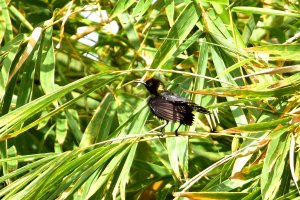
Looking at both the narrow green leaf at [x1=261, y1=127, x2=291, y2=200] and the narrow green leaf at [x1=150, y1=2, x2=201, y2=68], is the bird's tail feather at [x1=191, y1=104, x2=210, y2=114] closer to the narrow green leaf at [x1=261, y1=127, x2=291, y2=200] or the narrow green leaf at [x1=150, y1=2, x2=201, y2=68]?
the narrow green leaf at [x1=261, y1=127, x2=291, y2=200]

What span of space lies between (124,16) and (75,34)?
0.76 ft

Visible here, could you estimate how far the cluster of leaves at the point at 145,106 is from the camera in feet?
5.99

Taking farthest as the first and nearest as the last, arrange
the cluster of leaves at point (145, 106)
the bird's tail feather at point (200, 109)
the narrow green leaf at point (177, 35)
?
the narrow green leaf at point (177, 35)
the cluster of leaves at point (145, 106)
the bird's tail feather at point (200, 109)

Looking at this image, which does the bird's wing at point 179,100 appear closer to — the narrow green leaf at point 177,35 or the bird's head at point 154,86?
the bird's head at point 154,86

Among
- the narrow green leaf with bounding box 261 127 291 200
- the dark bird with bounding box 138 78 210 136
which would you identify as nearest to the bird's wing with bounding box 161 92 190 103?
the dark bird with bounding box 138 78 210 136

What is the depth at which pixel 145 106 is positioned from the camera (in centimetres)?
216

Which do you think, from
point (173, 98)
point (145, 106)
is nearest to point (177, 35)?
point (145, 106)

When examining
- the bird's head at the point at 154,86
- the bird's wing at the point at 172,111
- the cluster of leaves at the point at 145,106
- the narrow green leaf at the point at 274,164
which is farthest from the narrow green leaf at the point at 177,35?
the narrow green leaf at the point at 274,164

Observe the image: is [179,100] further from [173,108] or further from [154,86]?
[154,86]

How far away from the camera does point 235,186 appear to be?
1981 millimetres

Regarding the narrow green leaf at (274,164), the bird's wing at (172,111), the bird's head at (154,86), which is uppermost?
the bird's head at (154,86)

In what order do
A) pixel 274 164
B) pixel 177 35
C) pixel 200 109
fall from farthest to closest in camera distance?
1. pixel 177 35
2. pixel 274 164
3. pixel 200 109

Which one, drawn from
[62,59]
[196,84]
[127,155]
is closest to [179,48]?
[196,84]

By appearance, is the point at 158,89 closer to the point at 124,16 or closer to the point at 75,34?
the point at 124,16
